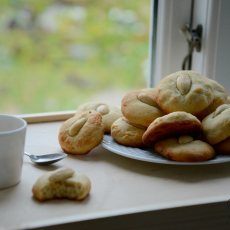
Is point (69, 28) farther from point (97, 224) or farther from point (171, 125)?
point (97, 224)

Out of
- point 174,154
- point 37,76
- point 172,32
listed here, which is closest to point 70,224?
point 174,154

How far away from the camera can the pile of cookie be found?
64cm

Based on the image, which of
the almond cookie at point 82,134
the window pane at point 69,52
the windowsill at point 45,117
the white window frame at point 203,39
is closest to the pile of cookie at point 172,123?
the almond cookie at point 82,134

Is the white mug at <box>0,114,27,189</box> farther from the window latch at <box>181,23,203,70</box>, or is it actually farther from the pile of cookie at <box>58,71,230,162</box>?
the window latch at <box>181,23,203,70</box>

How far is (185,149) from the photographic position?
24.9 inches

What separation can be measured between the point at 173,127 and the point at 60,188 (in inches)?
11.0

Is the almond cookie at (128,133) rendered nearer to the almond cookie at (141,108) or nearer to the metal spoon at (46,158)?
the almond cookie at (141,108)

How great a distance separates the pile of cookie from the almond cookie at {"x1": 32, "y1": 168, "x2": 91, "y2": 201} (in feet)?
0.60

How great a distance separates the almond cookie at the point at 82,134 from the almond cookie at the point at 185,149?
0.53ft

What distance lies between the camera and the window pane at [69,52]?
5.18 feet

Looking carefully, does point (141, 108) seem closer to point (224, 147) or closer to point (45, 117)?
point (224, 147)

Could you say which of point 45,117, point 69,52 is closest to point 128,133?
point 45,117

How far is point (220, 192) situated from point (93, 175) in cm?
28

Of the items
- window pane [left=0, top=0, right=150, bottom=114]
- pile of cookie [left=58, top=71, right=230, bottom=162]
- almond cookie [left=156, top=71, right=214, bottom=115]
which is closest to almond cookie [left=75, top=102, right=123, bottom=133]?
pile of cookie [left=58, top=71, right=230, bottom=162]
